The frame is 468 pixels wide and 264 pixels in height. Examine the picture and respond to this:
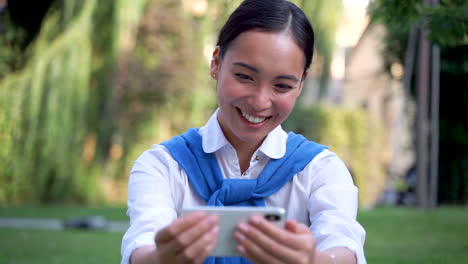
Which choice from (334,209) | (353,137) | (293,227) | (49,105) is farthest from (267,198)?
(353,137)

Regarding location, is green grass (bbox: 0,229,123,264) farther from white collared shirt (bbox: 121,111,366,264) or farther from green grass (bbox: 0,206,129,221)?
white collared shirt (bbox: 121,111,366,264)

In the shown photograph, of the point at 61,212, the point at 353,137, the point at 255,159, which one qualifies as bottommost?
the point at 61,212

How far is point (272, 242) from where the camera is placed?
1.48m

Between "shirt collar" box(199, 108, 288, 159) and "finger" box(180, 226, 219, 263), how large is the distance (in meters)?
0.68

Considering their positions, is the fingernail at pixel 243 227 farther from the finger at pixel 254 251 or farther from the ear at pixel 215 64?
the ear at pixel 215 64

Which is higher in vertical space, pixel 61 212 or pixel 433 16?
pixel 433 16

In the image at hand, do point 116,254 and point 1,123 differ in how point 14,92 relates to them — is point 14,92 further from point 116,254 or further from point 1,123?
point 116,254

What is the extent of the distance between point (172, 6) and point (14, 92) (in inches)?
200

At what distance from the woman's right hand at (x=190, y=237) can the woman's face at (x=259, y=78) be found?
1.78 feet

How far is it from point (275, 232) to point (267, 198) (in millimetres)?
629

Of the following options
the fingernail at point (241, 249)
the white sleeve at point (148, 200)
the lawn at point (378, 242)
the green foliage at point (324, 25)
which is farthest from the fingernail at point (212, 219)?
the green foliage at point (324, 25)

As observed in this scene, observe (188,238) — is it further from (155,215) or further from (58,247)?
(58,247)

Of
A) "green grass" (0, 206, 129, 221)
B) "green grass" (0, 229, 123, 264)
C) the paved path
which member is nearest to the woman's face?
"green grass" (0, 229, 123, 264)

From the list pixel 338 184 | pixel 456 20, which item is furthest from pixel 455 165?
pixel 338 184
